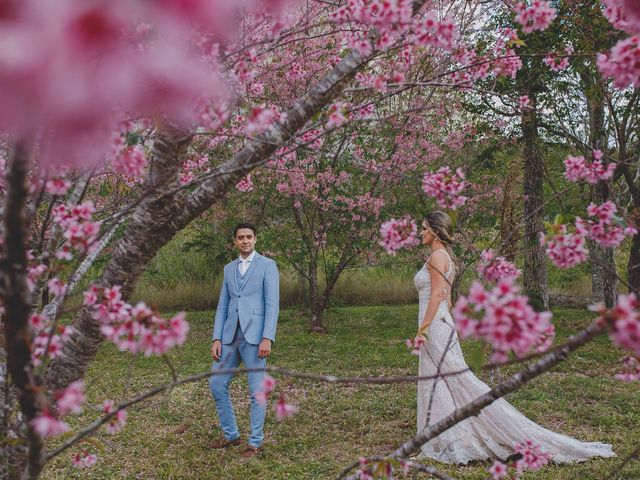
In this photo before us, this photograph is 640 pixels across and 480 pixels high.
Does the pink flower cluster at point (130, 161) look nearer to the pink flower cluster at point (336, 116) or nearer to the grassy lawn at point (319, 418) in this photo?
the pink flower cluster at point (336, 116)

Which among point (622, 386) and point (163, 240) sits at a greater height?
point (163, 240)

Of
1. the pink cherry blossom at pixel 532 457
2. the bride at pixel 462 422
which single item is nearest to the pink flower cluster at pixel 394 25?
the pink cherry blossom at pixel 532 457

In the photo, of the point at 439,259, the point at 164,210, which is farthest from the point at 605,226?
the point at 439,259

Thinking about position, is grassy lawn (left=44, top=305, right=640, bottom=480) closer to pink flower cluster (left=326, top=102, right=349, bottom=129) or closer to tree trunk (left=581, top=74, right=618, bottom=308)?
pink flower cluster (left=326, top=102, right=349, bottom=129)

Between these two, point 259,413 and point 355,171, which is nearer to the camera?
Result: point 259,413

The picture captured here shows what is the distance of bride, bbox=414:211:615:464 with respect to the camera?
4.23 meters

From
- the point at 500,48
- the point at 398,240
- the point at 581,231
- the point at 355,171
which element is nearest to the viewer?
the point at 581,231

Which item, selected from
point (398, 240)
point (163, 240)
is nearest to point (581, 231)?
point (398, 240)

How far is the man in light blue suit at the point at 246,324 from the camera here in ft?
15.1

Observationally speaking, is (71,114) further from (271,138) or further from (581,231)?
(581,231)

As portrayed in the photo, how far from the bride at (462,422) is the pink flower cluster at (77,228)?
113 inches

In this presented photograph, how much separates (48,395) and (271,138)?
118 cm

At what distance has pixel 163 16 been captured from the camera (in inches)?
23.8

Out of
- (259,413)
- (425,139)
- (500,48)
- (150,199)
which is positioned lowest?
(259,413)
